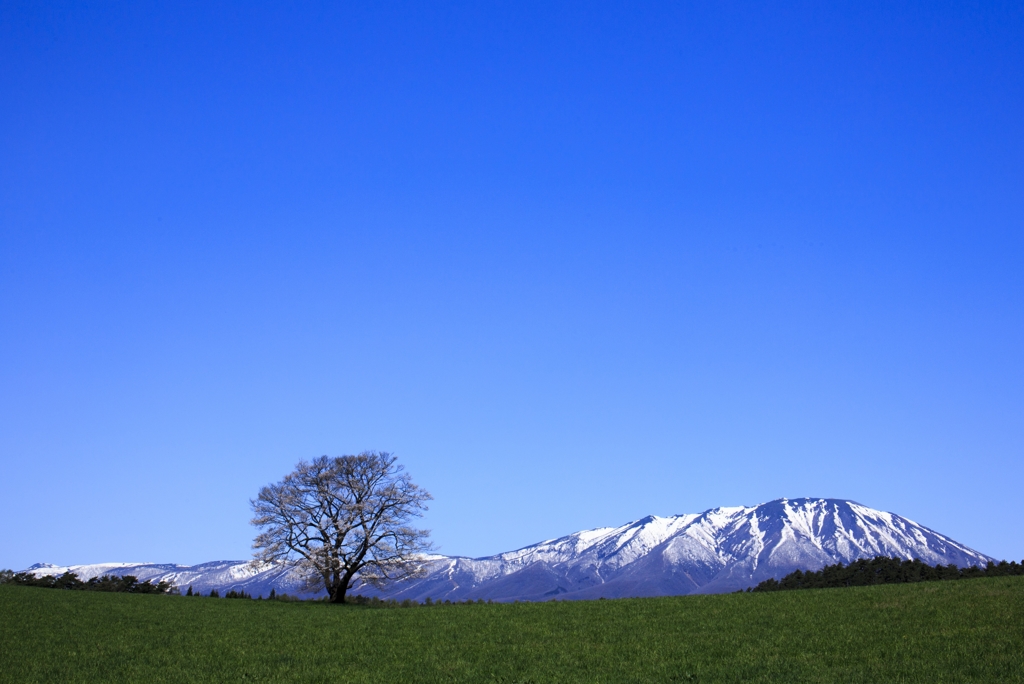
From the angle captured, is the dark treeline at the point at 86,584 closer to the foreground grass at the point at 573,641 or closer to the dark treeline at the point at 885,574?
the foreground grass at the point at 573,641

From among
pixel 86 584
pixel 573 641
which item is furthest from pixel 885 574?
pixel 86 584

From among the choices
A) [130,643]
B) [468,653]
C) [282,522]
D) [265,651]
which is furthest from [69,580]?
[468,653]

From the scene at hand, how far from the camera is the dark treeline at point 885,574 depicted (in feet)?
168

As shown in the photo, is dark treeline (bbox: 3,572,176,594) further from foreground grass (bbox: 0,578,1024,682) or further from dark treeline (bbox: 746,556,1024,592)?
dark treeline (bbox: 746,556,1024,592)

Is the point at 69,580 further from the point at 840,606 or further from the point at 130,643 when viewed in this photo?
the point at 840,606

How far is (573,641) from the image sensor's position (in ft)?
106

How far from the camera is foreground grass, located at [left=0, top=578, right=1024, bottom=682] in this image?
A: 2612 centimetres

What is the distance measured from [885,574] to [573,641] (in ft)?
110

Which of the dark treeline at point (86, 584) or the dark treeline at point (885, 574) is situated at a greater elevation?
→ the dark treeline at point (86, 584)

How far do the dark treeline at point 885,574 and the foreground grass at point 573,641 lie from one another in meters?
10.7

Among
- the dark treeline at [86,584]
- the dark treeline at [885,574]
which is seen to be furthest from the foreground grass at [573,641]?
the dark treeline at [86,584]

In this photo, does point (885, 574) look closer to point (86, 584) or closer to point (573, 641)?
point (573, 641)

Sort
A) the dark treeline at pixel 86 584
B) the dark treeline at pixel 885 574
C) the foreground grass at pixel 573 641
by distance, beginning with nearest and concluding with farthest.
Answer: the foreground grass at pixel 573 641 < the dark treeline at pixel 885 574 < the dark treeline at pixel 86 584

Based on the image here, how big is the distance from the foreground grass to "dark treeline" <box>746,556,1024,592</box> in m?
10.7
